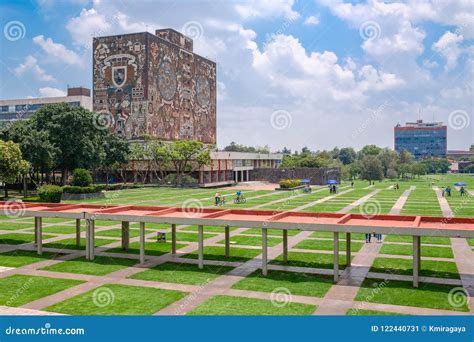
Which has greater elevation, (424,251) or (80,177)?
(80,177)

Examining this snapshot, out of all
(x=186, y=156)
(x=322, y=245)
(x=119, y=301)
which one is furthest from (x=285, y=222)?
(x=186, y=156)

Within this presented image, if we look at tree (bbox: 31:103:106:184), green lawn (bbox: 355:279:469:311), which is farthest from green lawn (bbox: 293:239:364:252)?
tree (bbox: 31:103:106:184)

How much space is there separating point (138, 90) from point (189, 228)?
6238cm

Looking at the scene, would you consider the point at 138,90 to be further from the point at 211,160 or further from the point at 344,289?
the point at 344,289

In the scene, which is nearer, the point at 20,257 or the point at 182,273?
the point at 182,273

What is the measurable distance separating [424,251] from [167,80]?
7837 cm

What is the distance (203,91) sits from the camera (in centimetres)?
11250

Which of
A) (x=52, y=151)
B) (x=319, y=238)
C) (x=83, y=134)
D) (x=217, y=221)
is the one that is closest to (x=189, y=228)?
(x=319, y=238)

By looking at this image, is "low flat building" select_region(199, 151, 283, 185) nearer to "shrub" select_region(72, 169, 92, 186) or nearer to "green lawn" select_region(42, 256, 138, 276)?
"shrub" select_region(72, 169, 92, 186)

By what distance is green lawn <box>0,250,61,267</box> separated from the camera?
77.7 ft

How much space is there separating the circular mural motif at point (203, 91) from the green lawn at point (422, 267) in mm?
90346

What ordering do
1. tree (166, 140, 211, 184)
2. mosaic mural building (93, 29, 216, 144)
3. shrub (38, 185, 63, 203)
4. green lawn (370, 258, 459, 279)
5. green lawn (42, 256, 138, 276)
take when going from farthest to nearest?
mosaic mural building (93, 29, 216, 144), tree (166, 140, 211, 184), shrub (38, 185, 63, 203), green lawn (42, 256, 138, 276), green lawn (370, 258, 459, 279)

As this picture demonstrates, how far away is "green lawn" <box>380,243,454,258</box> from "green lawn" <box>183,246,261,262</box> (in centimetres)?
743

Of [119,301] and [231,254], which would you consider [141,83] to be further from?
[119,301]
